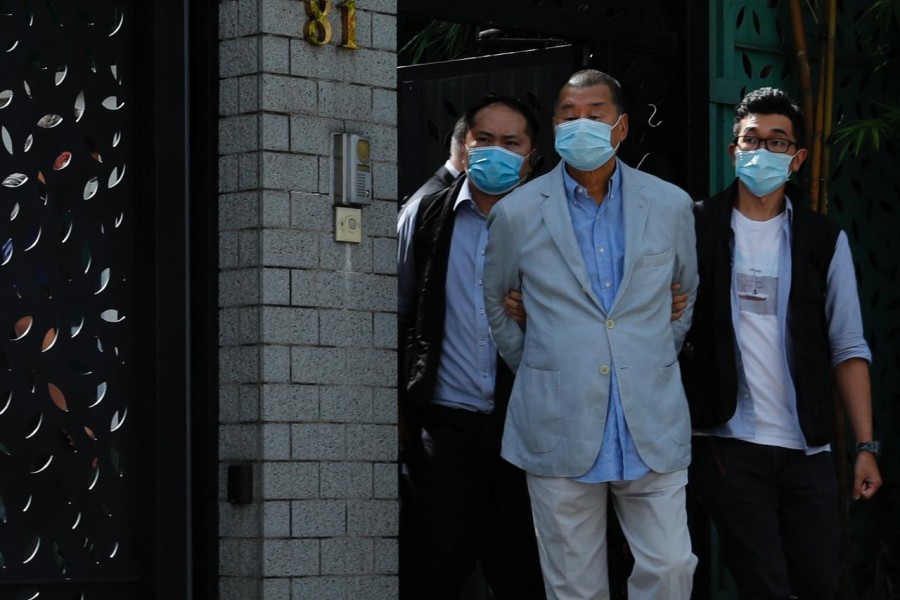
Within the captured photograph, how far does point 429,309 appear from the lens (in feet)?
22.1

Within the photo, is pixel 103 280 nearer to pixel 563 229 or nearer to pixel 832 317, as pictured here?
pixel 563 229

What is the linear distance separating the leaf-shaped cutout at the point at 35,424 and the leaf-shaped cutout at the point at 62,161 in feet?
2.74

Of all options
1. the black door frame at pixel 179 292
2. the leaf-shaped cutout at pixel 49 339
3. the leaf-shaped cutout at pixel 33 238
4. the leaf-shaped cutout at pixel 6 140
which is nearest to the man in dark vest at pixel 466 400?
the black door frame at pixel 179 292

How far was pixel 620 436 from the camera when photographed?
5930mm

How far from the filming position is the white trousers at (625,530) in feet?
19.5

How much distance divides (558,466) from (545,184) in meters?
0.93

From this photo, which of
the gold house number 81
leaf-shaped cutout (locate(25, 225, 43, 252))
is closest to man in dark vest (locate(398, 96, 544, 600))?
the gold house number 81

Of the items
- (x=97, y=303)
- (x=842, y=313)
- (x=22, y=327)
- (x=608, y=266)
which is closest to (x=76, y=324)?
(x=97, y=303)

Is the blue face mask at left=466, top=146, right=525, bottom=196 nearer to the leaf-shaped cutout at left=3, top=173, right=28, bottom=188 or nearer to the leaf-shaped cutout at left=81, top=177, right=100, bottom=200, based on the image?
the leaf-shaped cutout at left=81, top=177, right=100, bottom=200

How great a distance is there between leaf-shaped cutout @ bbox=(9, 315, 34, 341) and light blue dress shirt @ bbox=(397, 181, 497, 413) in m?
1.43

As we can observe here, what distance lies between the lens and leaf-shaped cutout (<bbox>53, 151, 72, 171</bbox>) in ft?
21.0

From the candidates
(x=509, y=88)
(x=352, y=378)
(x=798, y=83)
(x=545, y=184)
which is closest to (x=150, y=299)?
(x=352, y=378)

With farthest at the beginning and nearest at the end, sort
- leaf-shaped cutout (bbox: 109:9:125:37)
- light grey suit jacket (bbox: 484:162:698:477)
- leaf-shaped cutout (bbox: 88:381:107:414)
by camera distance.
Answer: leaf-shaped cutout (bbox: 109:9:125:37) < leaf-shaped cutout (bbox: 88:381:107:414) < light grey suit jacket (bbox: 484:162:698:477)

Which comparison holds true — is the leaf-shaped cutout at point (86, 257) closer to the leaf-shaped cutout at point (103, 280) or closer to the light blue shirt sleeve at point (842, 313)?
the leaf-shaped cutout at point (103, 280)
